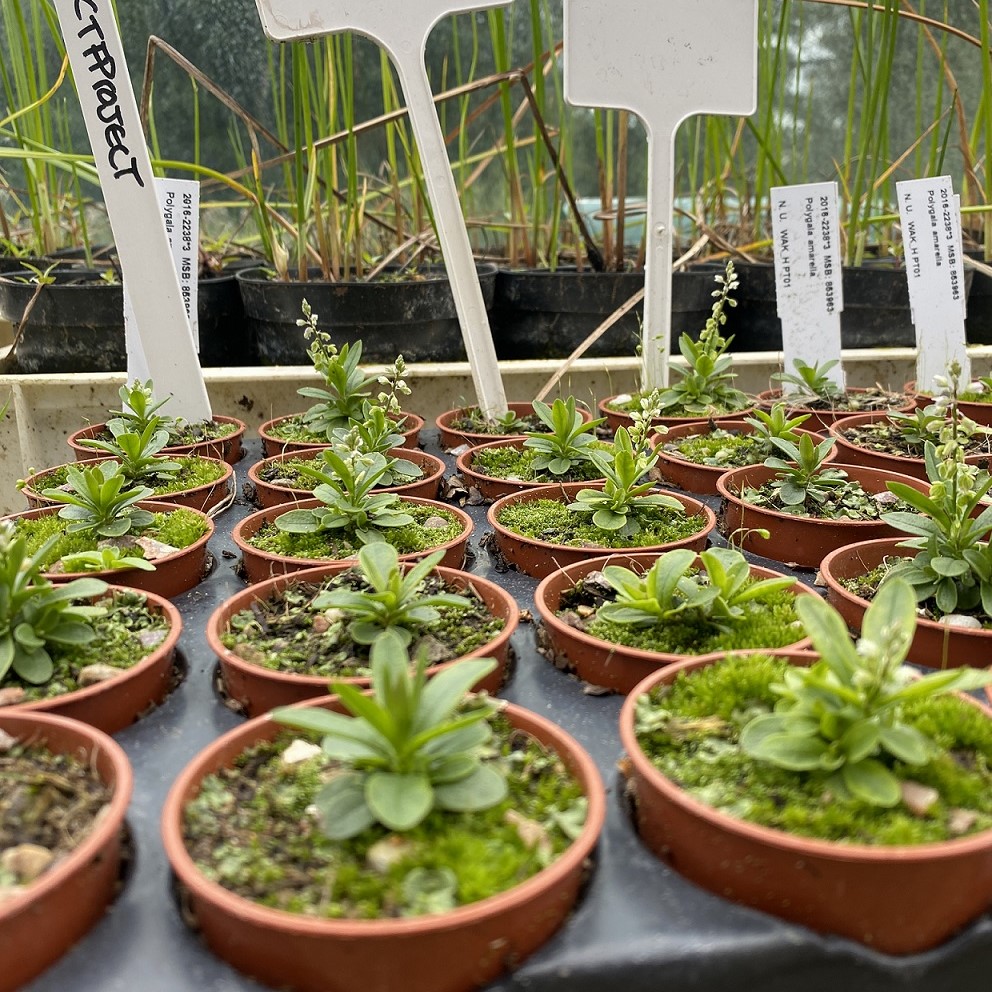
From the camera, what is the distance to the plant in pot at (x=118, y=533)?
3.67 ft

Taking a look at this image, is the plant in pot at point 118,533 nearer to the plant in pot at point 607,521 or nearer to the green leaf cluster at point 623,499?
the plant in pot at point 607,521

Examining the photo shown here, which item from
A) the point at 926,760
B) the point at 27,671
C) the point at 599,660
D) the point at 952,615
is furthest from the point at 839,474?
the point at 27,671

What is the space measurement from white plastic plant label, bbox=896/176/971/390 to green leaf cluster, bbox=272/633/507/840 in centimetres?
158

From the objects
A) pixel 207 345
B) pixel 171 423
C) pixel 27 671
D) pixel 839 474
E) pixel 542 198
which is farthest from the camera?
pixel 542 198

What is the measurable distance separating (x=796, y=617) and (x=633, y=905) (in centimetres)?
45

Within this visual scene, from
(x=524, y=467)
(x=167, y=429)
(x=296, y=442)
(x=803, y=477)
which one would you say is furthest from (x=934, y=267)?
(x=167, y=429)

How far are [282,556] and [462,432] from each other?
61 centimetres

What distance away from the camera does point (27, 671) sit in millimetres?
858

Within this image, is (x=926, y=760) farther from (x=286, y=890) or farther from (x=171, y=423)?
(x=171, y=423)

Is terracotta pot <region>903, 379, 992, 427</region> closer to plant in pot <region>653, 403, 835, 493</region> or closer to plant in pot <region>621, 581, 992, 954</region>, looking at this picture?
plant in pot <region>653, 403, 835, 493</region>

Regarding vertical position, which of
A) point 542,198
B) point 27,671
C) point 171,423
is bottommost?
point 27,671

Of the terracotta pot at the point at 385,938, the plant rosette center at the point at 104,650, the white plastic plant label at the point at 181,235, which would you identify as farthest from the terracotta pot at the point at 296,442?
the terracotta pot at the point at 385,938

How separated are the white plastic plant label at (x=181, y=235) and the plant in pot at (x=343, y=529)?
568 mm

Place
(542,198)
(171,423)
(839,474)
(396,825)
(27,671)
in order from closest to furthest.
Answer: (396,825) → (27,671) → (839,474) → (171,423) → (542,198)
